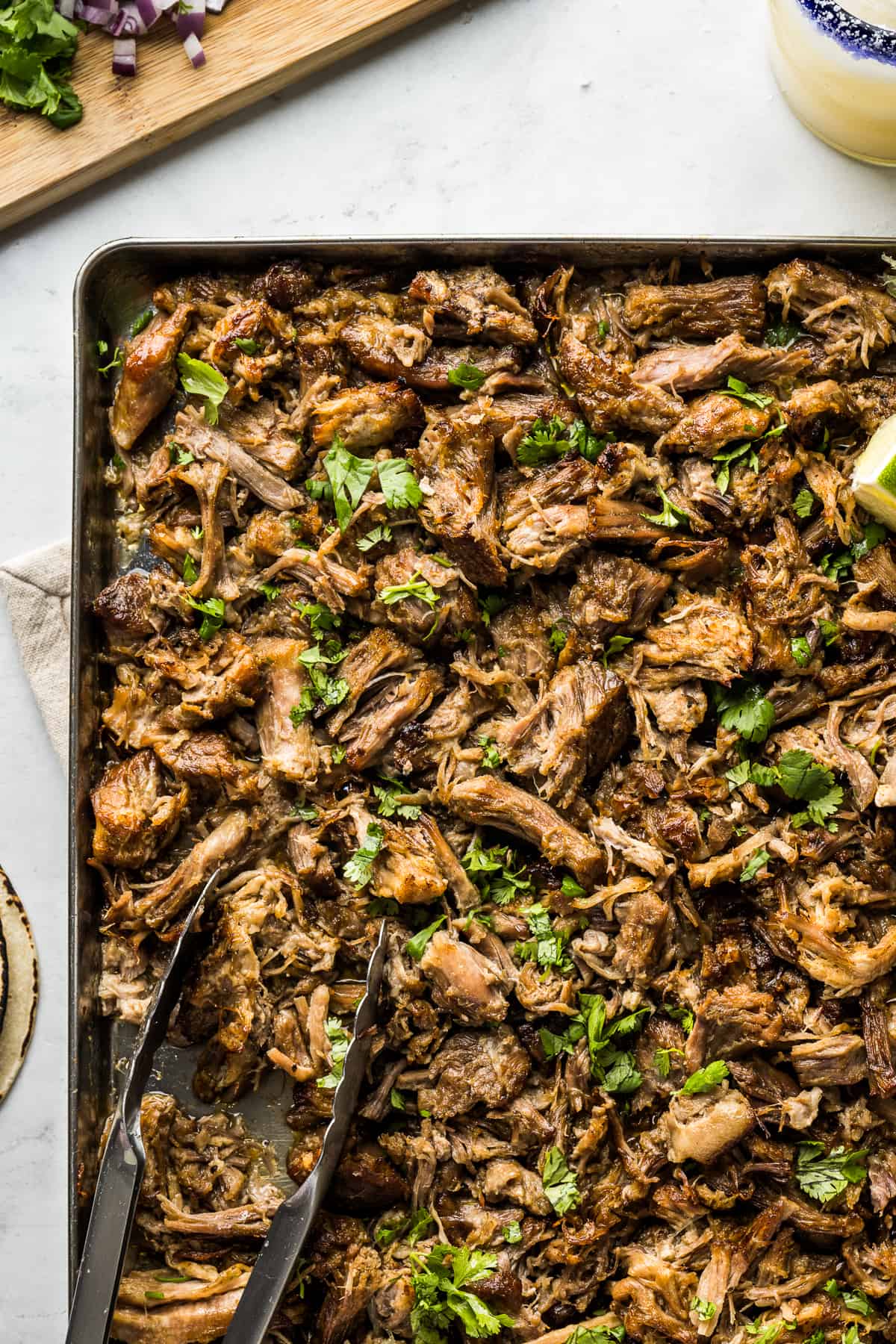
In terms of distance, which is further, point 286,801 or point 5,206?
point 5,206

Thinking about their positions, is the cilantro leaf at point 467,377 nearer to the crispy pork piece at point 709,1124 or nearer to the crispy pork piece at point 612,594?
the crispy pork piece at point 612,594

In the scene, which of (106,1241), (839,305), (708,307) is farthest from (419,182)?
(106,1241)

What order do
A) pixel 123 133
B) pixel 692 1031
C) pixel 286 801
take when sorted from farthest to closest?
pixel 123 133, pixel 286 801, pixel 692 1031

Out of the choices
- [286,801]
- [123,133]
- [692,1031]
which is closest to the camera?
[692,1031]

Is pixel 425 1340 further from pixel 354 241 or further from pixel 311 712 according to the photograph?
pixel 354 241

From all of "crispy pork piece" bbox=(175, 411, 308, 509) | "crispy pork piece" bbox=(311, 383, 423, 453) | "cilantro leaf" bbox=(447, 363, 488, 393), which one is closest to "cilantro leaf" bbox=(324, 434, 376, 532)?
"crispy pork piece" bbox=(311, 383, 423, 453)

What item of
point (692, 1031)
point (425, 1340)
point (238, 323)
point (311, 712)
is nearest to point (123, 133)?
point (238, 323)

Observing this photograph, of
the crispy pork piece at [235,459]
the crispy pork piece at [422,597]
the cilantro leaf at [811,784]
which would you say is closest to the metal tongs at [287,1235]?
the crispy pork piece at [422,597]
